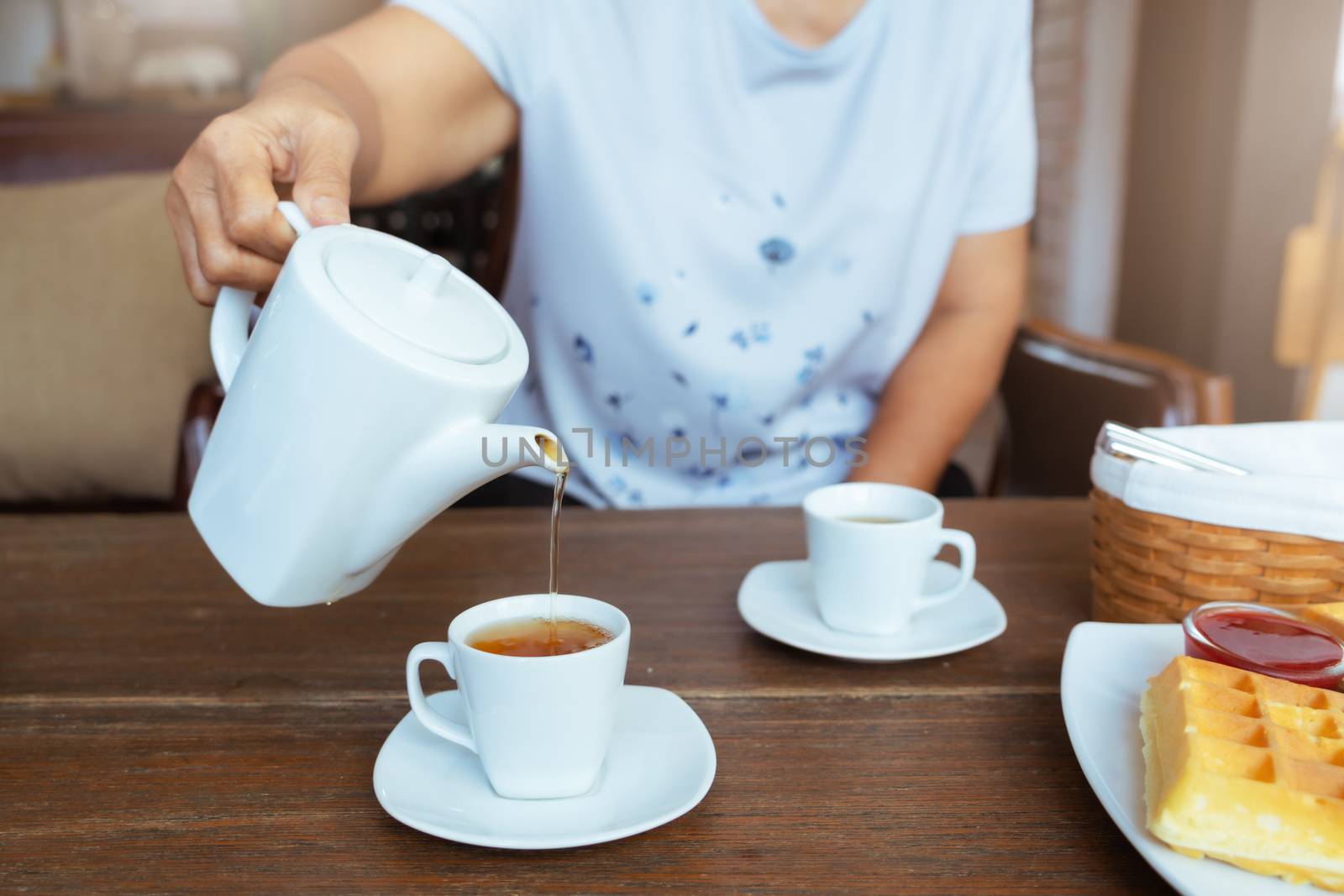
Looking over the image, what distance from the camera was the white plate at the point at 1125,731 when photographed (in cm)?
44

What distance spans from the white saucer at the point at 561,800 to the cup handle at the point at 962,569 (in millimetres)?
222

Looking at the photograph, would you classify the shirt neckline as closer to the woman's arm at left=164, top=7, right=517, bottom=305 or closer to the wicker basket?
the woman's arm at left=164, top=7, right=517, bottom=305

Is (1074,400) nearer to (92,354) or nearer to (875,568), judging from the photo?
(875,568)

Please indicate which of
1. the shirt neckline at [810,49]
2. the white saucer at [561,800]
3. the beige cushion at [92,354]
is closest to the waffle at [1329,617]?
the white saucer at [561,800]

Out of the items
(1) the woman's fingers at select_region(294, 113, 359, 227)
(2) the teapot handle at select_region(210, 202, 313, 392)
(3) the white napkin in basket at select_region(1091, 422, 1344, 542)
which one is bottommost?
(3) the white napkin in basket at select_region(1091, 422, 1344, 542)

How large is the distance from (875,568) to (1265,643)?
23cm

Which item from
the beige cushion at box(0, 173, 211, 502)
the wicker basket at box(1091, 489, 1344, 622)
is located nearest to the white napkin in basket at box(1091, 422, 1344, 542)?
the wicker basket at box(1091, 489, 1344, 622)

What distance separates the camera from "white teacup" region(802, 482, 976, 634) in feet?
2.35

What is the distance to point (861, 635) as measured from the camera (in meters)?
0.74

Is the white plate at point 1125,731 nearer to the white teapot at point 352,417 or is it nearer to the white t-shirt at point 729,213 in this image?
the white teapot at point 352,417

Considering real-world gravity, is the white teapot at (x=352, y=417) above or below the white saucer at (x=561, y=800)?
above

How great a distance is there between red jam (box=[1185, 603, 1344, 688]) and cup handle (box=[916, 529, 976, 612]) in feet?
0.54

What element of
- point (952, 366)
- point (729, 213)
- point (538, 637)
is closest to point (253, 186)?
point (538, 637)

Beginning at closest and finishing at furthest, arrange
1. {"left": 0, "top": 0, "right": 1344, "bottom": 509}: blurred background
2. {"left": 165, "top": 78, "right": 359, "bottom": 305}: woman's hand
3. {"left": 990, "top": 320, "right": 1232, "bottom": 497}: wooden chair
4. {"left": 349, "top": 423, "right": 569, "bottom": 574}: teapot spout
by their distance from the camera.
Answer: {"left": 349, "top": 423, "right": 569, "bottom": 574}: teapot spout
{"left": 165, "top": 78, "right": 359, "bottom": 305}: woman's hand
{"left": 990, "top": 320, "right": 1232, "bottom": 497}: wooden chair
{"left": 0, "top": 0, "right": 1344, "bottom": 509}: blurred background
